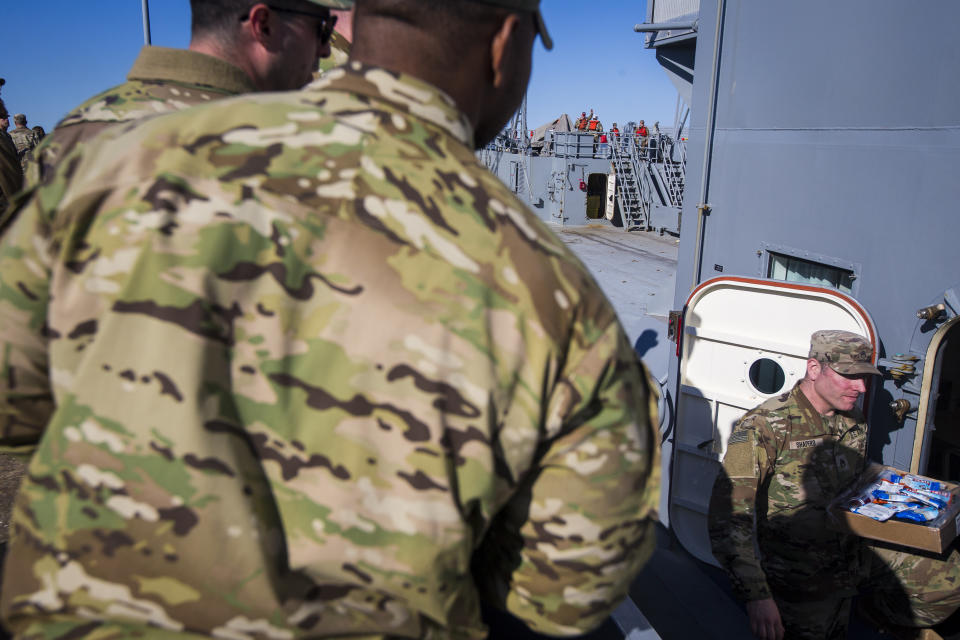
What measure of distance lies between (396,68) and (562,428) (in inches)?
21.6

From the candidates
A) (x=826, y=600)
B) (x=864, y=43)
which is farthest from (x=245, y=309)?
(x=864, y=43)

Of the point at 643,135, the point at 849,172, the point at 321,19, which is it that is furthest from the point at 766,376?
the point at 643,135

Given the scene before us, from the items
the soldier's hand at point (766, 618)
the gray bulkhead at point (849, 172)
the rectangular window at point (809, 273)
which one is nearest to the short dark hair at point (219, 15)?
the gray bulkhead at point (849, 172)

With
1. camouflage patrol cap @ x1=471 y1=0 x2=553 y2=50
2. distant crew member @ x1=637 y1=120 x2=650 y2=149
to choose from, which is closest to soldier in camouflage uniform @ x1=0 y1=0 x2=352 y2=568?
camouflage patrol cap @ x1=471 y1=0 x2=553 y2=50

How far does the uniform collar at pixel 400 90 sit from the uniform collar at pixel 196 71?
127cm

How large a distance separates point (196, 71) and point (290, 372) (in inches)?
62.9

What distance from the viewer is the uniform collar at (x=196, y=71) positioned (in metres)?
2.05

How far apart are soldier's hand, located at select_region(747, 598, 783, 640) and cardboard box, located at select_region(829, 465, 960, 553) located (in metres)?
0.47

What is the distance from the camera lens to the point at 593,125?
86.9 feet

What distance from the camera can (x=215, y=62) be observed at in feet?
6.72

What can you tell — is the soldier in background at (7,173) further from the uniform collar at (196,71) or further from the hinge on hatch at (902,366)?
the hinge on hatch at (902,366)

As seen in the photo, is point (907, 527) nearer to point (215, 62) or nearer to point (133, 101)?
point (215, 62)

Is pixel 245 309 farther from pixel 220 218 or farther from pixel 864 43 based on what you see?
pixel 864 43

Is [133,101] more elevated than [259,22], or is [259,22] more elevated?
[259,22]
